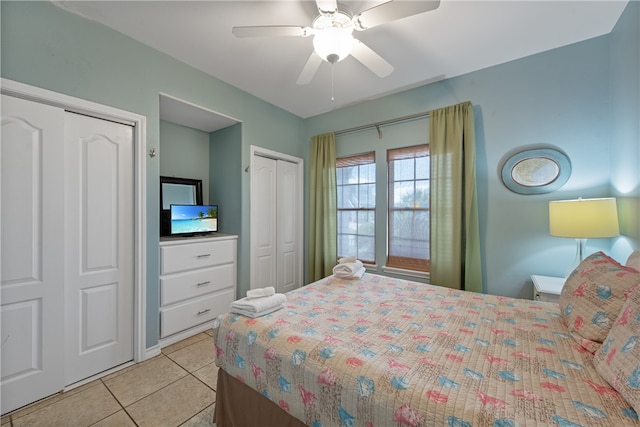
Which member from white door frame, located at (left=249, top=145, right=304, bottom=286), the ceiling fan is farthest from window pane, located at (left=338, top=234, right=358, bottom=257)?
the ceiling fan

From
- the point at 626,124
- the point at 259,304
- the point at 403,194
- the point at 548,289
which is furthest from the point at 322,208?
→ the point at 626,124

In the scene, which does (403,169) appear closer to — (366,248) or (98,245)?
(366,248)

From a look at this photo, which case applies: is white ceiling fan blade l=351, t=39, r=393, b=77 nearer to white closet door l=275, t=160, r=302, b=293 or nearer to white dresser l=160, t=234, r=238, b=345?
white closet door l=275, t=160, r=302, b=293

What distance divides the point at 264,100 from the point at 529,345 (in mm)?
3450

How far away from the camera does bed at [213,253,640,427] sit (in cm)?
82

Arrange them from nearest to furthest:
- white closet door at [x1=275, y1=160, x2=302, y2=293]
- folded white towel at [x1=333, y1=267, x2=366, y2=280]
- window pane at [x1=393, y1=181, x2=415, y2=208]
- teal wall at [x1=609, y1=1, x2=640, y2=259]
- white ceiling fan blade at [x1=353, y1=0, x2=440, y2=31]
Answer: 1. white ceiling fan blade at [x1=353, y1=0, x2=440, y2=31]
2. teal wall at [x1=609, y1=1, x2=640, y2=259]
3. folded white towel at [x1=333, y1=267, x2=366, y2=280]
4. window pane at [x1=393, y1=181, x2=415, y2=208]
5. white closet door at [x1=275, y1=160, x2=302, y2=293]

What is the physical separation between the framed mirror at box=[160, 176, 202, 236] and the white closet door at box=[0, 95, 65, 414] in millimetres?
968

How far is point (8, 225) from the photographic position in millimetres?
1585

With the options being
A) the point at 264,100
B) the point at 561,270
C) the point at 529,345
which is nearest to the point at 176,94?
the point at 264,100

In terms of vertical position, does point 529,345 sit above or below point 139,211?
below

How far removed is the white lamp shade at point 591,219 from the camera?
1.75m

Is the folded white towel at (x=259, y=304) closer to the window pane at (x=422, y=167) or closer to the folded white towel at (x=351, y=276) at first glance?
the folded white towel at (x=351, y=276)

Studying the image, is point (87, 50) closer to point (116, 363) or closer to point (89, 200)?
point (89, 200)

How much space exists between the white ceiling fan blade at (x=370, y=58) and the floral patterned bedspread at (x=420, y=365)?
1741 mm
